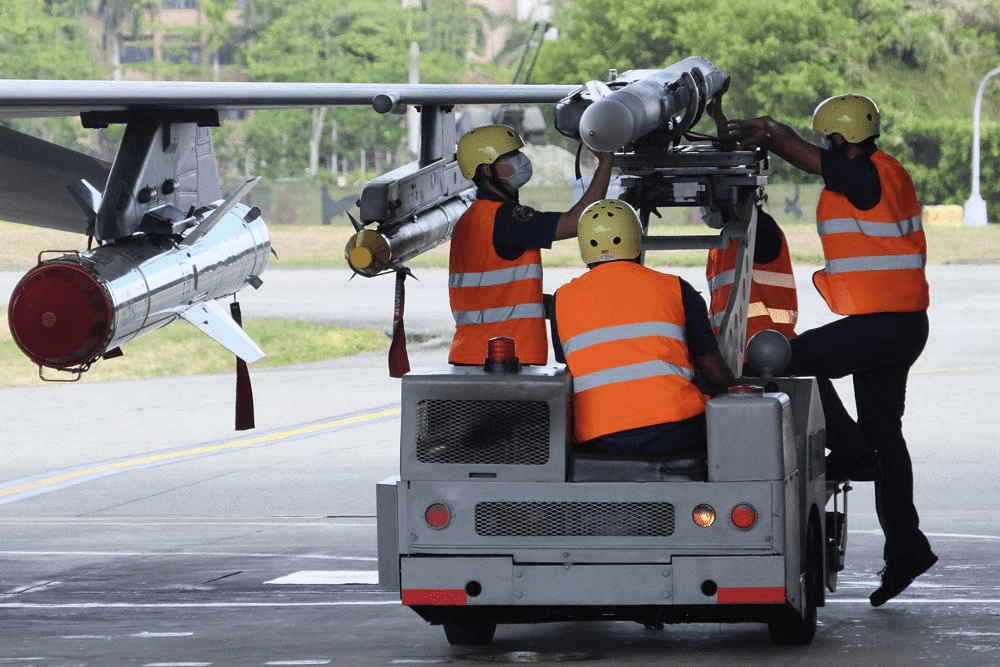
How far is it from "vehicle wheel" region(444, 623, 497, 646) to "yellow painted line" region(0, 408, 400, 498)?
7.86m

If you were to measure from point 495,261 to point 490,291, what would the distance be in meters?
0.15

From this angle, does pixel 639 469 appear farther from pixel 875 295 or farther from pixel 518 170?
pixel 518 170

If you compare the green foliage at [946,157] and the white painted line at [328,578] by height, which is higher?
the green foliage at [946,157]

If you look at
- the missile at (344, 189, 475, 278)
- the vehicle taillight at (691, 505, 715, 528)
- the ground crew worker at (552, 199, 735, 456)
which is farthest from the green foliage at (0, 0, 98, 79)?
the vehicle taillight at (691, 505, 715, 528)

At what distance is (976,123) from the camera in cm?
6738

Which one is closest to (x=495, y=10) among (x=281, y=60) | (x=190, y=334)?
(x=281, y=60)

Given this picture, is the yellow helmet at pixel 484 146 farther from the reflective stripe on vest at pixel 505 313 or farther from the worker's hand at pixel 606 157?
the worker's hand at pixel 606 157

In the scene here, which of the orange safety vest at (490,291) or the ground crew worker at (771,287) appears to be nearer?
the orange safety vest at (490,291)

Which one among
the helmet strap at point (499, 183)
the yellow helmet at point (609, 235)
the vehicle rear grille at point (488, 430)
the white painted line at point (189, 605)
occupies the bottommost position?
the white painted line at point (189, 605)

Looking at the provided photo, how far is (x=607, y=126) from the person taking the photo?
26.2ft

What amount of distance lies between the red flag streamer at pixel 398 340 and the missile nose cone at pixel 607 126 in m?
3.07

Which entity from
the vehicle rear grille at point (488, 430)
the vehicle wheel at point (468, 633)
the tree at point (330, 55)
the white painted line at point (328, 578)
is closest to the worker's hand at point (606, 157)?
the vehicle rear grille at point (488, 430)

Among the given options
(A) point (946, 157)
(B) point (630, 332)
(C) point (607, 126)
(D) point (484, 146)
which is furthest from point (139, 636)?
(A) point (946, 157)

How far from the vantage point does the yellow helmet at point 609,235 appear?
27.0 feet
